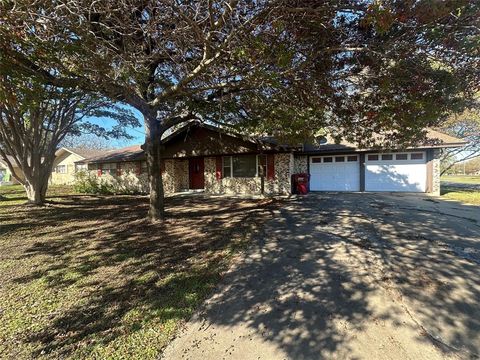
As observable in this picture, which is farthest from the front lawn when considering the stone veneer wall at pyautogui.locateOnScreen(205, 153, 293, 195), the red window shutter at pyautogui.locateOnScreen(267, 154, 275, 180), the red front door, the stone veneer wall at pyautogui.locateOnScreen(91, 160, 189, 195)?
the stone veneer wall at pyautogui.locateOnScreen(91, 160, 189, 195)

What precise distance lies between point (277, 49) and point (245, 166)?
10.5 meters

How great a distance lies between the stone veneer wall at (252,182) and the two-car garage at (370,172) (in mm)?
2933

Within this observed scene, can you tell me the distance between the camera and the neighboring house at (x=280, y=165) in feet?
46.1

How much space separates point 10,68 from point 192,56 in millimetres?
3483

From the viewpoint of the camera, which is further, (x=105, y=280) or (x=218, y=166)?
(x=218, y=166)

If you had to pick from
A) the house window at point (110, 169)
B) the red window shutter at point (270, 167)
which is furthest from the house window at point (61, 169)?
the red window shutter at point (270, 167)

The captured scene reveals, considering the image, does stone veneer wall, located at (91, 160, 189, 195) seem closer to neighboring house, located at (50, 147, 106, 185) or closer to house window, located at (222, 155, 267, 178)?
house window, located at (222, 155, 267, 178)

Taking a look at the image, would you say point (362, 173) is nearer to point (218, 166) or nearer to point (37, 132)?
point (218, 166)

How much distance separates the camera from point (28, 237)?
688 cm

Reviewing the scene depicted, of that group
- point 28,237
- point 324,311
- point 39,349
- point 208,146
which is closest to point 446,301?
point 324,311

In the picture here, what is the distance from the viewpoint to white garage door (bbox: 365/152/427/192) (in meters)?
14.3

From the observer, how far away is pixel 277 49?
4711 millimetres

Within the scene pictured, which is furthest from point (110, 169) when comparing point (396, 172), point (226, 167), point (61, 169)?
point (396, 172)

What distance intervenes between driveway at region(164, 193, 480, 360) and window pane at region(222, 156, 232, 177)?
9020 mm
